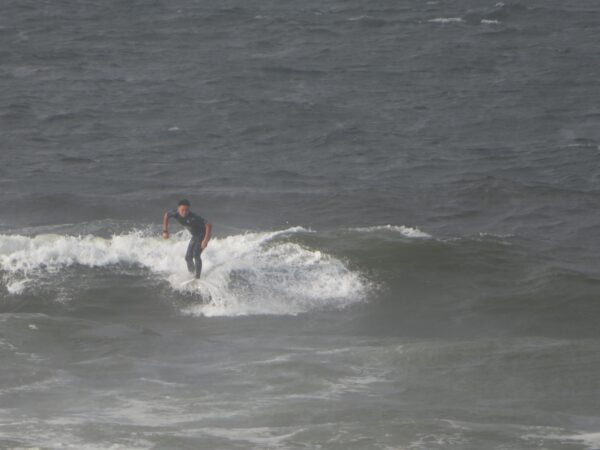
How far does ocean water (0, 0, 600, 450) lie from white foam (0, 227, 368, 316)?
0.21 ft

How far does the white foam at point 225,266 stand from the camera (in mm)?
21781

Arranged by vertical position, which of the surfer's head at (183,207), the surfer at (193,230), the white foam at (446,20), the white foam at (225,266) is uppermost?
the white foam at (446,20)

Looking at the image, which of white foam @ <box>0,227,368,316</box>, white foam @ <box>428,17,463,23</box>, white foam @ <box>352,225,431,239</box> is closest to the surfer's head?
white foam @ <box>0,227,368,316</box>

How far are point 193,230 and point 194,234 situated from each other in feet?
0.43

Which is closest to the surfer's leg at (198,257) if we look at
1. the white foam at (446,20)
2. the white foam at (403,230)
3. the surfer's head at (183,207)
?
the surfer's head at (183,207)

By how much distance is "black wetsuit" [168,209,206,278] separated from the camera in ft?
69.2

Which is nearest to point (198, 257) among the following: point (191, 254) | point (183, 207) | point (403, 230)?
point (191, 254)

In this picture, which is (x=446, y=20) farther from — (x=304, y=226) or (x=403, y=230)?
(x=403, y=230)

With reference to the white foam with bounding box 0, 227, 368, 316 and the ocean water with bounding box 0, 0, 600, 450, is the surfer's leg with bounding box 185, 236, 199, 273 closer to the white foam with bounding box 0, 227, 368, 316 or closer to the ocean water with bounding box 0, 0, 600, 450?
the white foam with bounding box 0, 227, 368, 316

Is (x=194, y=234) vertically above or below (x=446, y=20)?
below

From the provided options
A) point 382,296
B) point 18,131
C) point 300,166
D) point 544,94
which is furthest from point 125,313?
point 544,94

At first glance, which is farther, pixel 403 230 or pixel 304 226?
pixel 304 226

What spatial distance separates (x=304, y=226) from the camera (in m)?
27.7

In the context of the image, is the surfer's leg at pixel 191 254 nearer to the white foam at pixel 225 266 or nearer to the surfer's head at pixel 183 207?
the white foam at pixel 225 266
